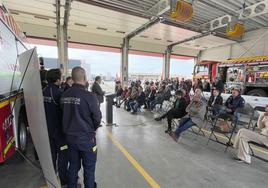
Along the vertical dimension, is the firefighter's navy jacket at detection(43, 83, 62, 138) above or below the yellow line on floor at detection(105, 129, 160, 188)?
above

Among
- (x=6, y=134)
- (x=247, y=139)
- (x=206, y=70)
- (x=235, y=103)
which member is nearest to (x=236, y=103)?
(x=235, y=103)

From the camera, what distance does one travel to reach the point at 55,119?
6.63 ft

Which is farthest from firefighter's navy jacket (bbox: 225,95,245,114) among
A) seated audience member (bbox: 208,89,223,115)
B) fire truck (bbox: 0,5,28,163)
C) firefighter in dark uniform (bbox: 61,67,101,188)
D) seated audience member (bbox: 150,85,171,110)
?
fire truck (bbox: 0,5,28,163)

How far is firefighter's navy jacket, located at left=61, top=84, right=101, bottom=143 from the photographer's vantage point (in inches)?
67.0

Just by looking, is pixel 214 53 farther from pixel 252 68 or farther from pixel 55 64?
pixel 55 64

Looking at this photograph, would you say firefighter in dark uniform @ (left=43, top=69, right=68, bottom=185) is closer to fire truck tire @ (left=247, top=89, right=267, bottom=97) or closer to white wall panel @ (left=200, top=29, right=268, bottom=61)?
fire truck tire @ (left=247, top=89, right=267, bottom=97)

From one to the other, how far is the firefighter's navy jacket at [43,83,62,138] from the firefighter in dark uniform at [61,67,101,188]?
11.9 inches

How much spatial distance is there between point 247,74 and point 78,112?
9.25m

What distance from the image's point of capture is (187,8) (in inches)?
216

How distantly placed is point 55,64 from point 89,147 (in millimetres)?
10844

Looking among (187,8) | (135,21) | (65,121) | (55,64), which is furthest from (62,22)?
(65,121)

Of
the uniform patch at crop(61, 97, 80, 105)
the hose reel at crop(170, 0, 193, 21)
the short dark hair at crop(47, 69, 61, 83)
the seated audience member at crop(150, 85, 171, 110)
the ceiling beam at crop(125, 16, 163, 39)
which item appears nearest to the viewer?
the uniform patch at crop(61, 97, 80, 105)

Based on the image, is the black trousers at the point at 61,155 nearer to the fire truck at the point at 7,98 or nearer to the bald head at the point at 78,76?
the fire truck at the point at 7,98

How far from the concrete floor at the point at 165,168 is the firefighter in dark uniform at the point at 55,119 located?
1.80 ft
